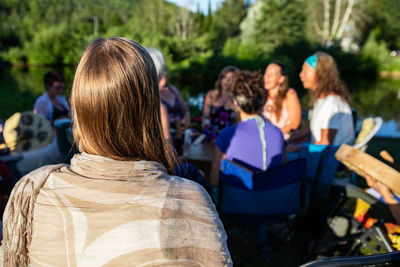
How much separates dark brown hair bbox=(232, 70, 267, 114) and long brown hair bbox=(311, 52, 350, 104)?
0.85 m

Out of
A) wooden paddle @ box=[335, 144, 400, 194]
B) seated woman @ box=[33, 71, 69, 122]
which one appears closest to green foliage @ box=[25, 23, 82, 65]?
seated woman @ box=[33, 71, 69, 122]

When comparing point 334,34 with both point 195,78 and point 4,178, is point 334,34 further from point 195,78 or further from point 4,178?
point 4,178

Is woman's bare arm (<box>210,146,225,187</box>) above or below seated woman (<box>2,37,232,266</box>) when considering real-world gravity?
below

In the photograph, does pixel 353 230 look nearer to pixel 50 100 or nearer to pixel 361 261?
pixel 361 261

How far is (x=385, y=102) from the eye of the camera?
606 inches

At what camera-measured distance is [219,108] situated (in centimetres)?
396

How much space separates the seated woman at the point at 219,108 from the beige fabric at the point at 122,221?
2.69 metres

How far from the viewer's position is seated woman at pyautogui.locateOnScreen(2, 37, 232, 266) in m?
0.84

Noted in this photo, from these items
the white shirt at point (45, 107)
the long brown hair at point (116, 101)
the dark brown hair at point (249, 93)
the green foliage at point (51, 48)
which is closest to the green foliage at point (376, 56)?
the green foliage at point (51, 48)

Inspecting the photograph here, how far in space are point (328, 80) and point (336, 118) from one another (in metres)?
0.37

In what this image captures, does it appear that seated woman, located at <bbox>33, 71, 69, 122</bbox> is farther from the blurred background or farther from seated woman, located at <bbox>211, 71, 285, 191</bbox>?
the blurred background

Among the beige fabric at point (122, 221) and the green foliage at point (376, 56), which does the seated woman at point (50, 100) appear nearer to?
the beige fabric at point (122, 221)

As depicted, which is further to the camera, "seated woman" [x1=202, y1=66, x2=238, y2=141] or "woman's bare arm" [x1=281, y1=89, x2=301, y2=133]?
"seated woman" [x1=202, y1=66, x2=238, y2=141]

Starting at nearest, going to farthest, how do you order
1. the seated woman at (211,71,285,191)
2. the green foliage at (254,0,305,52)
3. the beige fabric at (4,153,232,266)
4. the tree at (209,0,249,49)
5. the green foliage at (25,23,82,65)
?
the beige fabric at (4,153,232,266) < the seated woman at (211,71,285,191) < the green foliage at (254,0,305,52) < the green foliage at (25,23,82,65) < the tree at (209,0,249,49)
